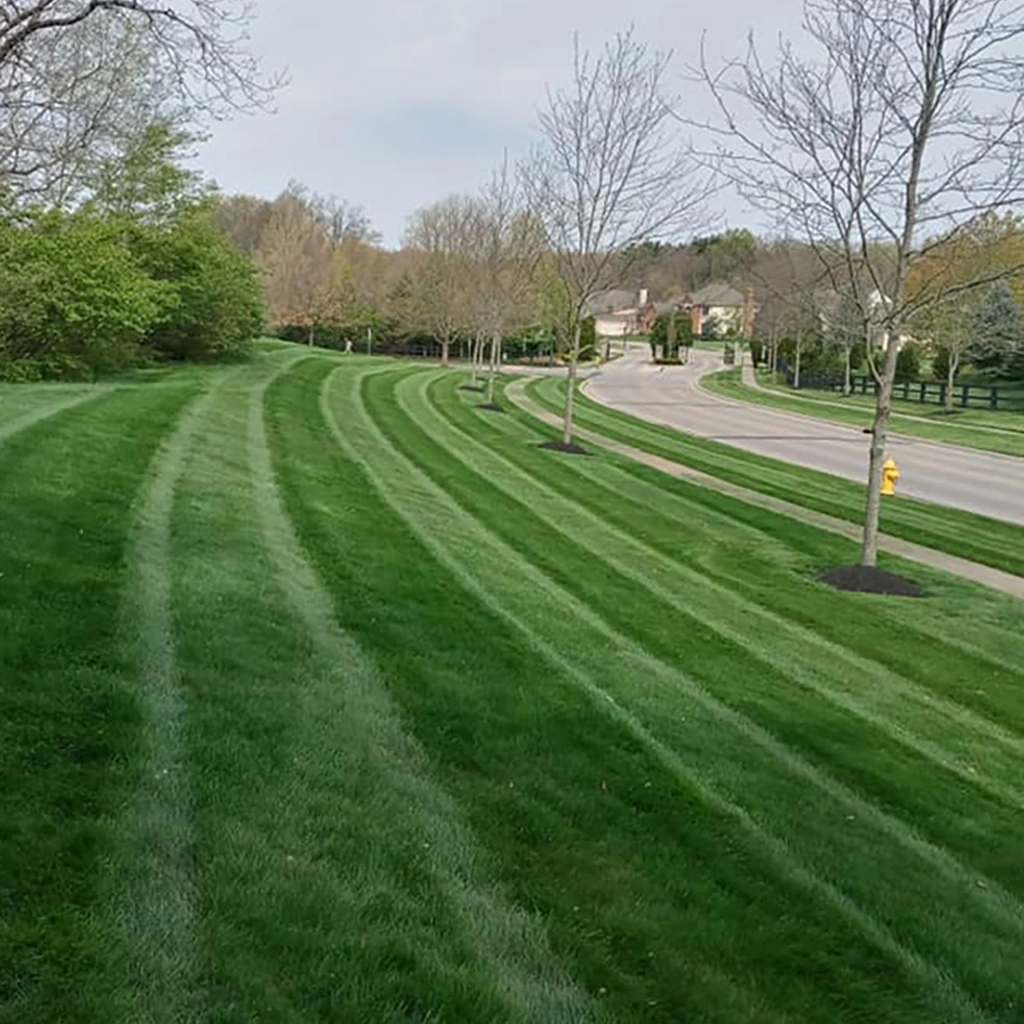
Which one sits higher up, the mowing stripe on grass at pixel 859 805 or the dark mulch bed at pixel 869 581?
the mowing stripe on grass at pixel 859 805

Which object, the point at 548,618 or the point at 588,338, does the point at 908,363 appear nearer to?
the point at 588,338

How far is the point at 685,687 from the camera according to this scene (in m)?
5.96

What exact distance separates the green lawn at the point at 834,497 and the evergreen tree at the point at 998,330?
18555 millimetres

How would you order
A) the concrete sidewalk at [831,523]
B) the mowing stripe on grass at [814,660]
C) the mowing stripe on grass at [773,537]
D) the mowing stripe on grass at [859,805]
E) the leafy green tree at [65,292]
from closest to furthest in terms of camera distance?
the mowing stripe on grass at [859,805]
the mowing stripe on grass at [814,660]
the mowing stripe on grass at [773,537]
the concrete sidewalk at [831,523]
the leafy green tree at [65,292]

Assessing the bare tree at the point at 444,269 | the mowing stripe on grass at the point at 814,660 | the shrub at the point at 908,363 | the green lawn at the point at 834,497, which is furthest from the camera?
the shrub at the point at 908,363

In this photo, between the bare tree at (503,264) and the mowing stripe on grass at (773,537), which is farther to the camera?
the bare tree at (503,264)

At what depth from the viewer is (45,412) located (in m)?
12.7

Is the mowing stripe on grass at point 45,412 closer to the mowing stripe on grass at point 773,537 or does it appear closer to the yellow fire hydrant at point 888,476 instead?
the mowing stripe on grass at point 773,537

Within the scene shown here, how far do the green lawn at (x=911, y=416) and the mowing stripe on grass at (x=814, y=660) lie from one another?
17639mm

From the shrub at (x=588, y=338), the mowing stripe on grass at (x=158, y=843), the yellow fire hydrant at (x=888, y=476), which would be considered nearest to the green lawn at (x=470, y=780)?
the mowing stripe on grass at (x=158, y=843)

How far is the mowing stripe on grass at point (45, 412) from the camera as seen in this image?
1106cm

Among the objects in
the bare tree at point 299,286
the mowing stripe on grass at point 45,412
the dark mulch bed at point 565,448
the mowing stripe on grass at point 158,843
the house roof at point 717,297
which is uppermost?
the house roof at point 717,297

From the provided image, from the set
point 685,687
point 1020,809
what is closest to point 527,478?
point 685,687

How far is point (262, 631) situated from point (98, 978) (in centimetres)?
325
